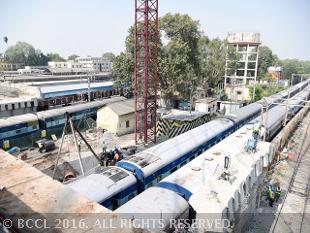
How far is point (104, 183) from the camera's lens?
11125 millimetres

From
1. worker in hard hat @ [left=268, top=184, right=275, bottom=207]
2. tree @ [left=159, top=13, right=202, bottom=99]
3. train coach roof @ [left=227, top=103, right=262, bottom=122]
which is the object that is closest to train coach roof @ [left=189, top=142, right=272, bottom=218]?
worker in hard hat @ [left=268, top=184, right=275, bottom=207]

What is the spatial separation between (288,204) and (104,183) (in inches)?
467

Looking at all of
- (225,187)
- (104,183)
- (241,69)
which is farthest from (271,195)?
(241,69)

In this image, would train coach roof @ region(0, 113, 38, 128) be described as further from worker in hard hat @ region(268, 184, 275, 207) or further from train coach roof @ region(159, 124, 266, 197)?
worker in hard hat @ region(268, 184, 275, 207)

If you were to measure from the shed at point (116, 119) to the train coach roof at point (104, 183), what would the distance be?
17.3 m

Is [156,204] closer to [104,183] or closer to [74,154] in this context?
[104,183]

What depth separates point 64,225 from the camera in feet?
13.9

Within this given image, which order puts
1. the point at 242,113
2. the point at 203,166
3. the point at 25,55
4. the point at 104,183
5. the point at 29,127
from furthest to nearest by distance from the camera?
the point at 25,55 → the point at 242,113 → the point at 29,127 → the point at 203,166 → the point at 104,183

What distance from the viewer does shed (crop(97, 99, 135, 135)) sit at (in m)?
29.7

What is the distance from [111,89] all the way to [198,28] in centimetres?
1936

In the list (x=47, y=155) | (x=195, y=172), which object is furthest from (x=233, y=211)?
(x=47, y=155)

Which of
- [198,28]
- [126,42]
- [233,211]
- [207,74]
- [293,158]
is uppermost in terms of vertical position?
[198,28]

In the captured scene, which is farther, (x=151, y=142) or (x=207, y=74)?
(x=207, y=74)

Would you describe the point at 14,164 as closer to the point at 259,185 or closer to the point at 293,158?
the point at 259,185
